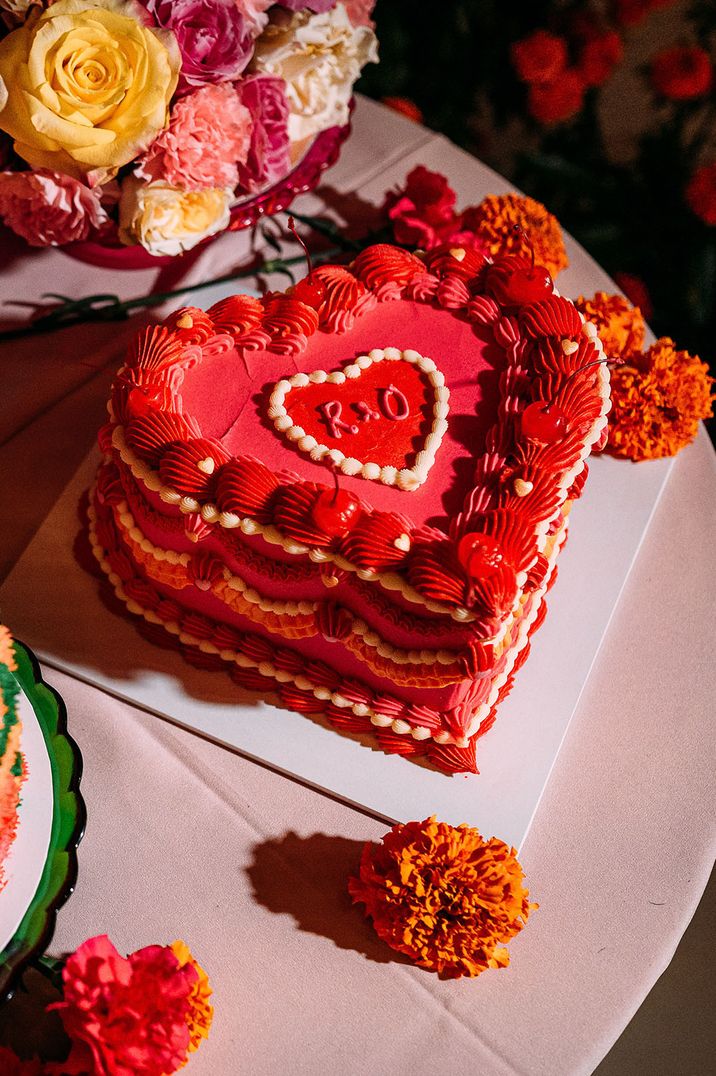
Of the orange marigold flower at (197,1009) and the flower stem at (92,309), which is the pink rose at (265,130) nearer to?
the flower stem at (92,309)

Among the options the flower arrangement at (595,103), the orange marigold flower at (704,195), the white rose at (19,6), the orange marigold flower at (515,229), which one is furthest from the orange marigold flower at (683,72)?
the white rose at (19,6)

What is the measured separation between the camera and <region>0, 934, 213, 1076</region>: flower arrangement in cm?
128

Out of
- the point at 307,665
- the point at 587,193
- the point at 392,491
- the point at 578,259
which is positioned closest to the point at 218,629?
the point at 307,665

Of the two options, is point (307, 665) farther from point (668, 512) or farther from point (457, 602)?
point (668, 512)

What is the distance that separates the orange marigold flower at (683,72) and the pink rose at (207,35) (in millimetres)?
1632

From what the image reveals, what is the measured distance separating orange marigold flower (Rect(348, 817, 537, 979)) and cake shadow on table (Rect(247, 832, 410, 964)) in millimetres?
50

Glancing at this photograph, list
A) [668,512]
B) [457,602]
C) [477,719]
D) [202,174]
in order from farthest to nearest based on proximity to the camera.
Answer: [668,512]
[202,174]
[477,719]
[457,602]

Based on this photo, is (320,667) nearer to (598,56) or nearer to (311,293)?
(311,293)

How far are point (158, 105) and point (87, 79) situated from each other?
0.11m

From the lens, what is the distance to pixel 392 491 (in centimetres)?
153

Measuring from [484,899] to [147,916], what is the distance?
0.48m

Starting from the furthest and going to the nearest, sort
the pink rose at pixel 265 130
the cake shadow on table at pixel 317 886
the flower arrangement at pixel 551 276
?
the flower arrangement at pixel 551 276 → the pink rose at pixel 265 130 → the cake shadow on table at pixel 317 886

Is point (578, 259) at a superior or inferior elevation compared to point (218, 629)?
superior

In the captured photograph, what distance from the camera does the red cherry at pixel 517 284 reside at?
5.60 feet
